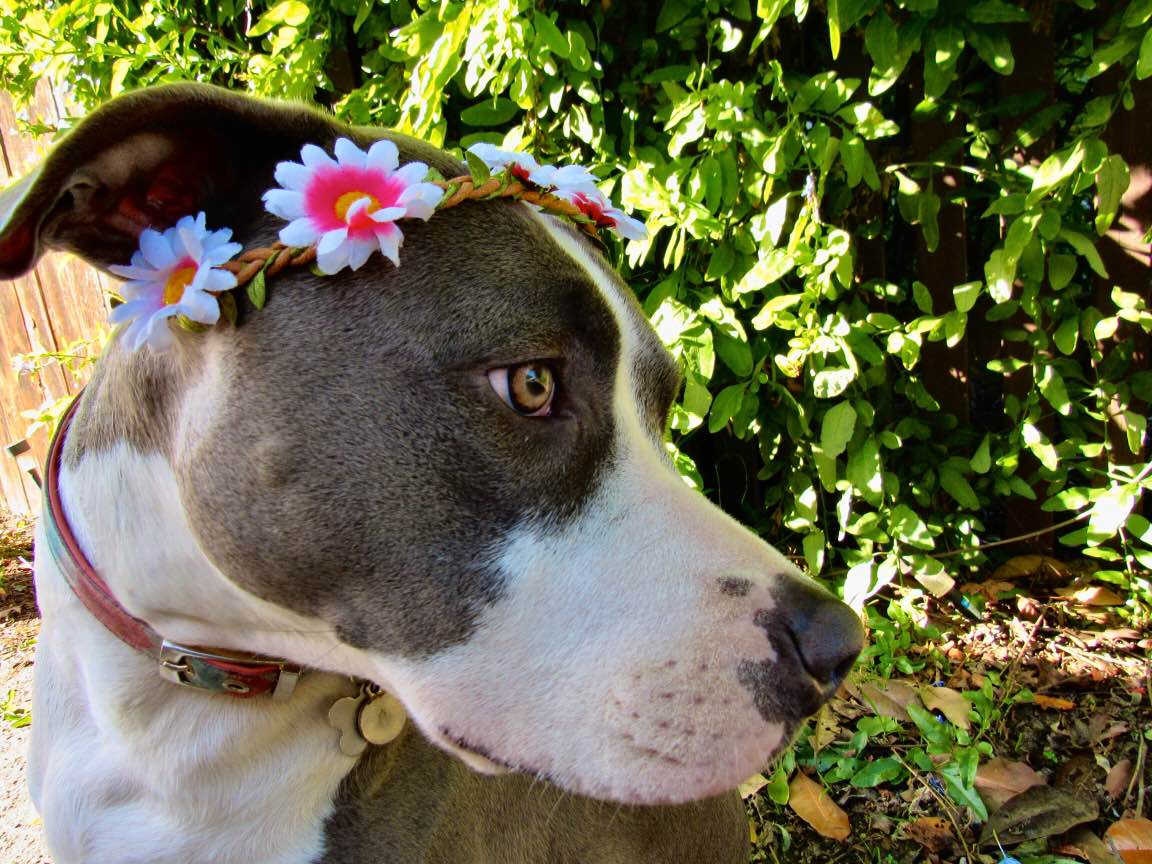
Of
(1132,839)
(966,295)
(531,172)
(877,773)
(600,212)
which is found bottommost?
(877,773)

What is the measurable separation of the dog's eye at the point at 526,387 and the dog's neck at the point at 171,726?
49 cm

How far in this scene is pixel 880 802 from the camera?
2.77 metres

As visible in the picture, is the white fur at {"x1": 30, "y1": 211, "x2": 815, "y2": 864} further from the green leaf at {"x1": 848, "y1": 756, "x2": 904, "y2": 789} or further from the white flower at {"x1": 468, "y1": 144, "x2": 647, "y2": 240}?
the green leaf at {"x1": 848, "y1": 756, "x2": 904, "y2": 789}

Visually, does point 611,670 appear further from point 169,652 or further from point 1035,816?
point 1035,816

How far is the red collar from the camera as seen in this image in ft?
5.04

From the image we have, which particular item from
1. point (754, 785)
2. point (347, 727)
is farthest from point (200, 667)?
point (754, 785)

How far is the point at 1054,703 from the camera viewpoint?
3004mm

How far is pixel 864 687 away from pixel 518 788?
1685 mm

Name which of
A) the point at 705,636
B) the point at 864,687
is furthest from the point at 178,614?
the point at 864,687

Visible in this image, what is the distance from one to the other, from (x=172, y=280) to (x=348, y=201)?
0.31 m

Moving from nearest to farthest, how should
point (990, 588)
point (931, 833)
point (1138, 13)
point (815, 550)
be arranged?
point (1138, 13)
point (931, 833)
point (815, 550)
point (990, 588)

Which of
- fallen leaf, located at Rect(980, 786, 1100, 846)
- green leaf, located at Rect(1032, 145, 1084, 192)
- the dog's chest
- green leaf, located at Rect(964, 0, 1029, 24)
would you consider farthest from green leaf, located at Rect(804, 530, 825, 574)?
green leaf, located at Rect(964, 0, 1029, 24)

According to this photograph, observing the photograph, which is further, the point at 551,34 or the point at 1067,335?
Answer: the point at 1067,335

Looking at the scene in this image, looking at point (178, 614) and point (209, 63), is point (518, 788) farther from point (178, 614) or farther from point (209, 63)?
point (209, 63)
